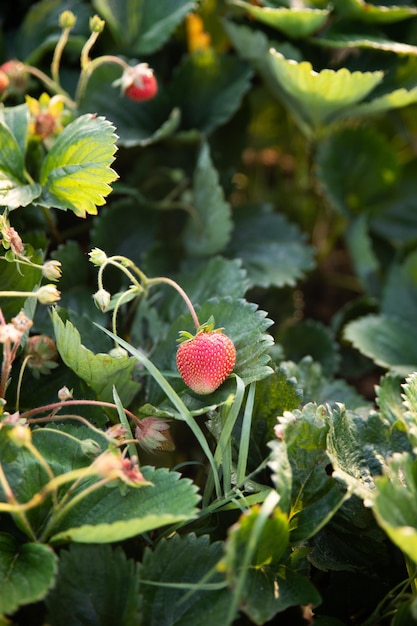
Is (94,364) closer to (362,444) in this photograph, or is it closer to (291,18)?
(362,444)

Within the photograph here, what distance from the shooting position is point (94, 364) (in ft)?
2.55

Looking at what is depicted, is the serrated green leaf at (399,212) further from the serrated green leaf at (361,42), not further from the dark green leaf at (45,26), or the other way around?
the dark green leaf at (45,26)

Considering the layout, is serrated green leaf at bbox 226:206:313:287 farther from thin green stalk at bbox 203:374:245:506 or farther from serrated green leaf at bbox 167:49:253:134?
thin green stalk at bbox 203:374:245:506

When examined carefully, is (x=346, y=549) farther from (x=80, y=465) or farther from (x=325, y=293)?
(x=325, y=293)

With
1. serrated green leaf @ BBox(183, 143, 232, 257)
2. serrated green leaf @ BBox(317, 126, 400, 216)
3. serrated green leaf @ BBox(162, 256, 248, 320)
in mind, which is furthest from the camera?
serrated green leaf @ BBox(317, 126, 400, 216)

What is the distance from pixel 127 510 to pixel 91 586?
0.08 meters

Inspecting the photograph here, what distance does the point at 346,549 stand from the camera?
827mm

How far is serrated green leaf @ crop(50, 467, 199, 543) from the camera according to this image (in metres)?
0.65

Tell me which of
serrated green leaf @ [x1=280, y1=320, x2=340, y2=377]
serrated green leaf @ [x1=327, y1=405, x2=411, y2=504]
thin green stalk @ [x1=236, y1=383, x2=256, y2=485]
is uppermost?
thin green stalk @ [x1=236, y1=383, x2=256, y2=485]

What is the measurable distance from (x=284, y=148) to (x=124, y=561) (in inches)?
43.6

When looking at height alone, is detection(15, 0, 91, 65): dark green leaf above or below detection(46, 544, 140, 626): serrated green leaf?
above

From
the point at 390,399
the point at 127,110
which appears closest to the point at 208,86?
the point at 127,110

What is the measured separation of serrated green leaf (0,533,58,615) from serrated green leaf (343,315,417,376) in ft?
1.87

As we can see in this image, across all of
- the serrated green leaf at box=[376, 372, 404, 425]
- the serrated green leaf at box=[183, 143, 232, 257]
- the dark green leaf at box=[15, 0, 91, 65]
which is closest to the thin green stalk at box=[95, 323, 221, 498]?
the serrated green leaf at box=[376, 372, 404, 425]
